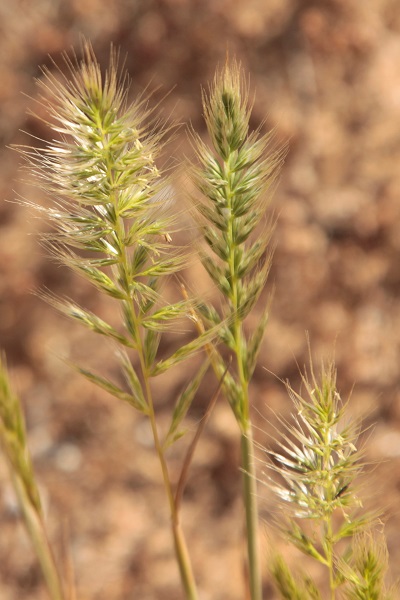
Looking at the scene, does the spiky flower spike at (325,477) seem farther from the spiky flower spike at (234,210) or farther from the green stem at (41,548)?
the green stem at (41,548)

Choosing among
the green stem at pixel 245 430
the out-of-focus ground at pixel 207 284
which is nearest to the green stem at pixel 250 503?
the green stem at pixel 245 430

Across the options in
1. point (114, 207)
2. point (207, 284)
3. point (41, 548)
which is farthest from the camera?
point (207, 284)

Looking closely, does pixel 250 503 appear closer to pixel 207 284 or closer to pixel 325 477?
pixel 325 477

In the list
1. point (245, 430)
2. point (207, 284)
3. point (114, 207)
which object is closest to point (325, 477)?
point (245, 430)

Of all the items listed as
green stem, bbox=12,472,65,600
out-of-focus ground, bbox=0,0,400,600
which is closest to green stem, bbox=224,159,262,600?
green stem, bbox=12,472,65,600

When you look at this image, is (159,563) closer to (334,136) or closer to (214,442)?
(214,442)

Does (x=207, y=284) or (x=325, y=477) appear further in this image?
(x=207, y=284)
